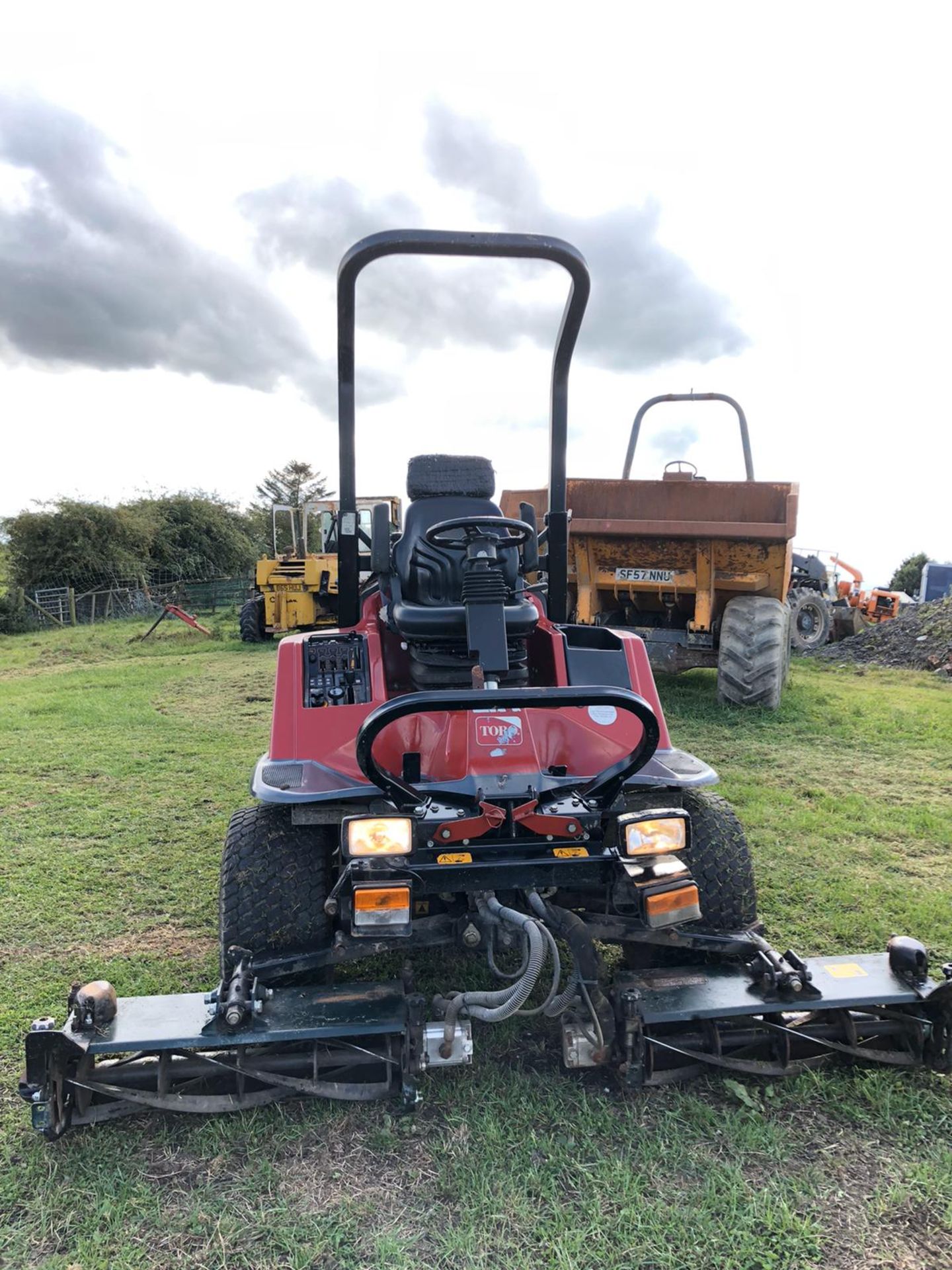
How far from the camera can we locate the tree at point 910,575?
2866 cm

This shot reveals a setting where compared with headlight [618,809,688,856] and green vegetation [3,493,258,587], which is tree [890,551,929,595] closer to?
green vegetation [3,493,258,587]

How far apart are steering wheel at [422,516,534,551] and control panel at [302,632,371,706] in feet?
1.67

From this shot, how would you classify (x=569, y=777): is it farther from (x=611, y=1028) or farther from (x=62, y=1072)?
(x=62, y=1072)

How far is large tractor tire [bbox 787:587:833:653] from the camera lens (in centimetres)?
1259

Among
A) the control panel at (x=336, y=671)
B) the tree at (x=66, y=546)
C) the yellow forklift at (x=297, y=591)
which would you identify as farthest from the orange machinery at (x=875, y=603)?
the tree at (x=66, y=546)

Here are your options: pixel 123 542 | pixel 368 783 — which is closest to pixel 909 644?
pixel 368 783

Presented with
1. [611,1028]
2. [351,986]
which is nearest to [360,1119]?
[351,986]

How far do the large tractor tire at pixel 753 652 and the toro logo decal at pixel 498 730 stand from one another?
5102 mm

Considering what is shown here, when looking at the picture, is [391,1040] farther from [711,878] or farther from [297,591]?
[297,591]

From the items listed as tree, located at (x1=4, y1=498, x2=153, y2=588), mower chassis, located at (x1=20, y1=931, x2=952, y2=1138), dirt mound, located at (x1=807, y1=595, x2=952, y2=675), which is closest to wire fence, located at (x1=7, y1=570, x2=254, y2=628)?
tree, located at (x1=4, y1=498, x2=153, y2=588)

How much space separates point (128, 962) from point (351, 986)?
1254 millimetres

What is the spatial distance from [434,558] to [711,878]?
5.20 feet

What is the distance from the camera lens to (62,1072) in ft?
7.14

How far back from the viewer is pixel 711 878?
2.84m
